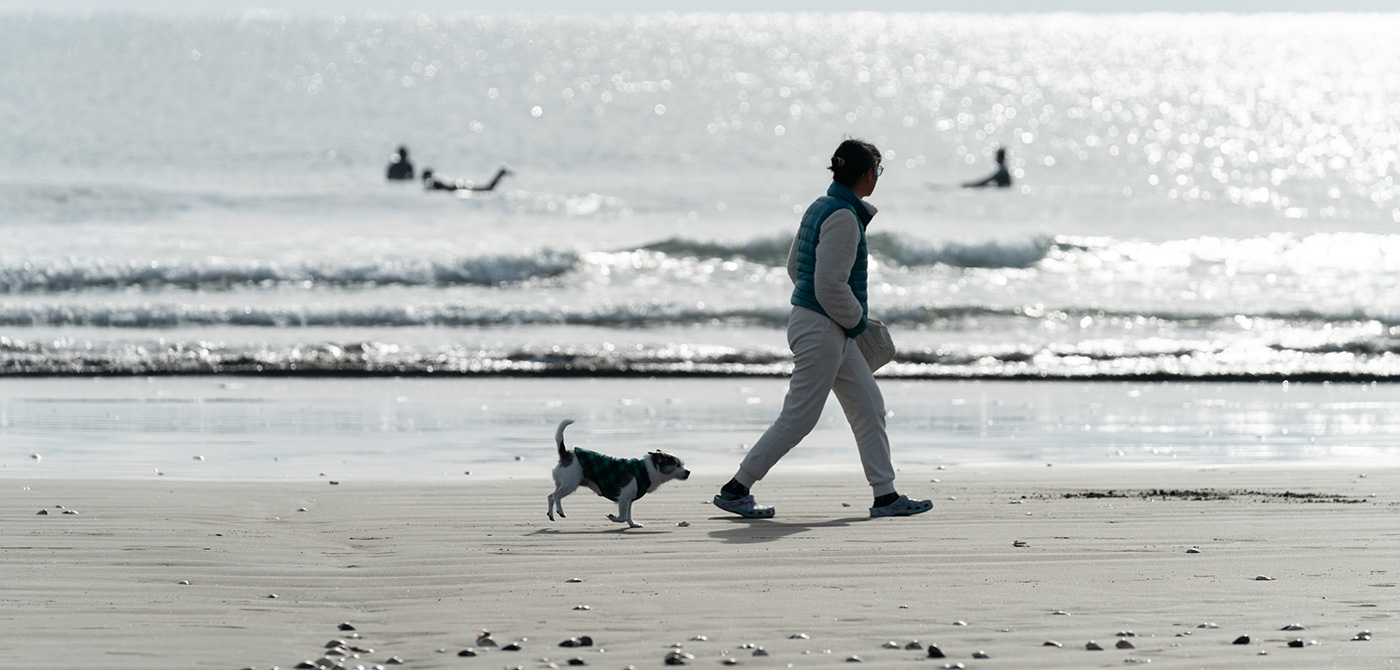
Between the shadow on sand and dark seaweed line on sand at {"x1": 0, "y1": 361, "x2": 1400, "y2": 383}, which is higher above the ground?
dark seaweed line on sand at {"x1": 0, "y1": 361, "x2": 1400, "y2": 383}

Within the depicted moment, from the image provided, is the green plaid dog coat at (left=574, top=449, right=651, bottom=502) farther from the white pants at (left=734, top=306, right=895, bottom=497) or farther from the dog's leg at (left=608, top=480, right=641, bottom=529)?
the white pants at (left=734, top=306, right=895, bottom=497)

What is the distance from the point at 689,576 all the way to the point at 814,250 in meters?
1.69

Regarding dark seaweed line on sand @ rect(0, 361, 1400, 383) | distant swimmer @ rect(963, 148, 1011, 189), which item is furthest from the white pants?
distant swimmer @ rect(963, 148, 1011, 189)

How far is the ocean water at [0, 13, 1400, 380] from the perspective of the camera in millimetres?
15562

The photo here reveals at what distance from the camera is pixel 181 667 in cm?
399

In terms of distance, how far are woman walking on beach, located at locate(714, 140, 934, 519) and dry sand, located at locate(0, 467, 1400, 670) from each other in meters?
0.21

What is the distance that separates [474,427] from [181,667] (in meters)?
5.93

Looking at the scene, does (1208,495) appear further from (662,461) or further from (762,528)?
(662,461)

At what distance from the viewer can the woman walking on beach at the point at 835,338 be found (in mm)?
6250

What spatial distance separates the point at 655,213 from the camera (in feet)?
109

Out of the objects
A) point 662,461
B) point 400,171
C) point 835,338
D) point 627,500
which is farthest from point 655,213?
point 627,500

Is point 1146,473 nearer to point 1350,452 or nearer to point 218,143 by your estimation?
point 1350,452

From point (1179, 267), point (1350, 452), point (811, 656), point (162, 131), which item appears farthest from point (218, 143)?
point (811, 656)

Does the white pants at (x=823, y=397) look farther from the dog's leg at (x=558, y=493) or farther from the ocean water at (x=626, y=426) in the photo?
the ocean water at (x=626, y=426)
